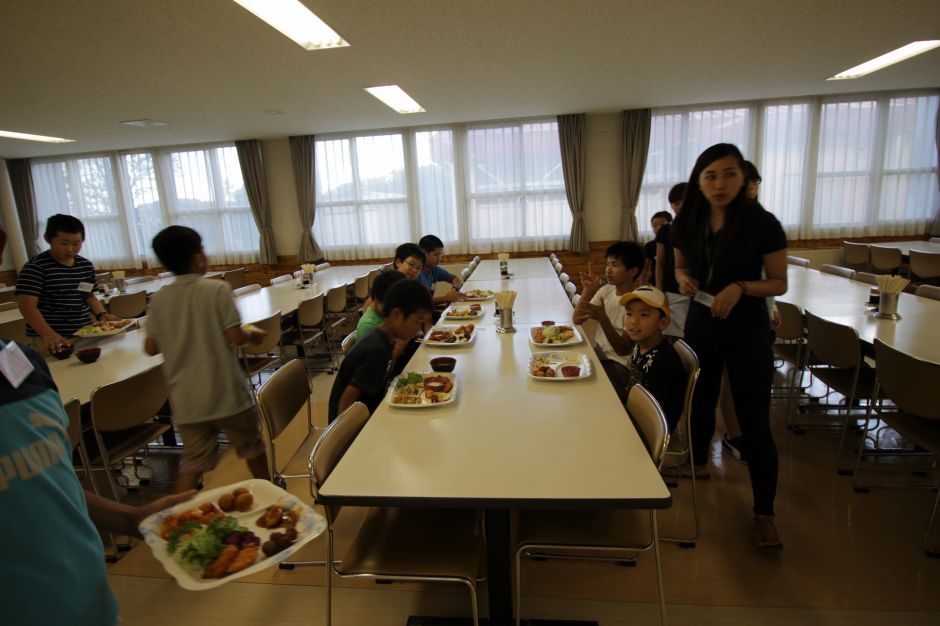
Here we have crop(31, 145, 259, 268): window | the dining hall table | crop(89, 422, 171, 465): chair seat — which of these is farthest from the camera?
crop(31, 145, 259, 268): window

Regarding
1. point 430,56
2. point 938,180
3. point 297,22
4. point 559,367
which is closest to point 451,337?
point 559,367

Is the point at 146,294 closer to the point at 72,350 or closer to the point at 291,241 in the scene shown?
the point at 72,350

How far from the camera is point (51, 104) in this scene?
4699 mm

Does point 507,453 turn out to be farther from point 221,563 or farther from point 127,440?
point 127,440

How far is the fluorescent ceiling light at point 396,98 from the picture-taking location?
5.00 metres

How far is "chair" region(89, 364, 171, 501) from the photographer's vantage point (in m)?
2.00

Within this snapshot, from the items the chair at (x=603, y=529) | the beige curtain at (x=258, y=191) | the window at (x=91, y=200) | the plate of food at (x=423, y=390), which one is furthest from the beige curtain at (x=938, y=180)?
Answer: the window at (x=91, y=200)

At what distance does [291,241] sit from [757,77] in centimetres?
686

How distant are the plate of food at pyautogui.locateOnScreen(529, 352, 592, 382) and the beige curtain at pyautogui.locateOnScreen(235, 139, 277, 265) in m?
6.83

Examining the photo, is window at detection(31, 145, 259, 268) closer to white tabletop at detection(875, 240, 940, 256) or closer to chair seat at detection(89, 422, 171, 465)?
chair seat at detection(89, 422, 171, 465)

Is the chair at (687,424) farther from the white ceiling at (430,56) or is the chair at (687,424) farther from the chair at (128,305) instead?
the chair at (128,305)

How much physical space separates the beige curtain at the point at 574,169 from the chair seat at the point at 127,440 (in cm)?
601

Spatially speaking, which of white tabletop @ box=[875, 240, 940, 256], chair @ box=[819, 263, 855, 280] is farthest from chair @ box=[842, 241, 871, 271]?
chair @ box=[819, 263, 855, 280]

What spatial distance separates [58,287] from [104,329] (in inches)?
13.2
